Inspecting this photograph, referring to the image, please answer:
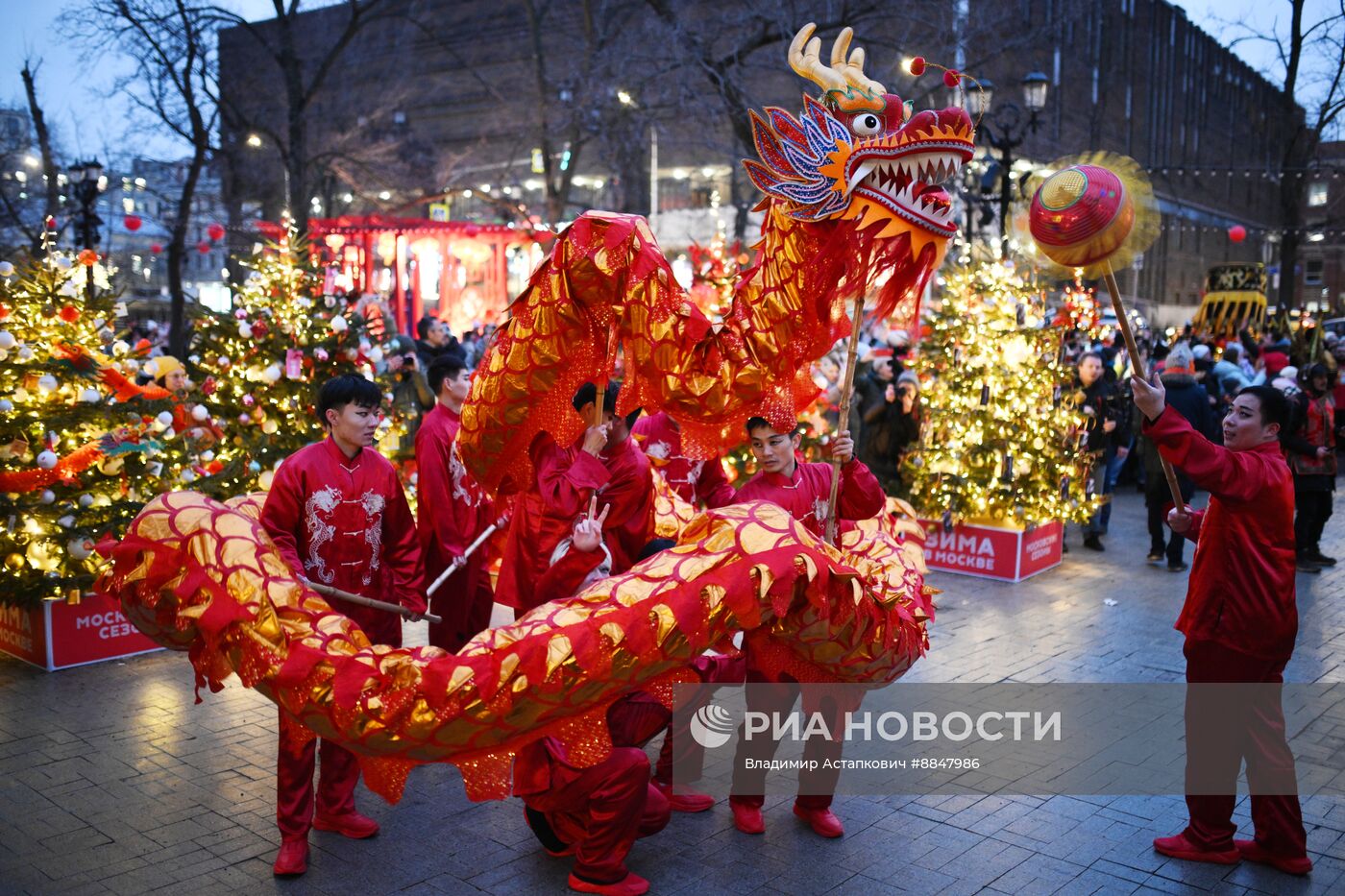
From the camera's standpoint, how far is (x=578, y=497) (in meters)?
4.38

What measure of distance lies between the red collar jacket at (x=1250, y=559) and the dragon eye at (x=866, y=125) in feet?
5.11

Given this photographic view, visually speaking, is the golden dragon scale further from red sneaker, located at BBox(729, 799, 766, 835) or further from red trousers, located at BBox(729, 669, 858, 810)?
red sneaker, located at BBox(729, 799, 766, 835)

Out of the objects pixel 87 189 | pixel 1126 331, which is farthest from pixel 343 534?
pixel 87 189

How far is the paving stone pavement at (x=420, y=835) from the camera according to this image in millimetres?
4066

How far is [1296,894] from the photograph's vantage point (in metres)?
3.97

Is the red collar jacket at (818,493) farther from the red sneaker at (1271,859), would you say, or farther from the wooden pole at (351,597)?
the red sneaker at (1271,859)

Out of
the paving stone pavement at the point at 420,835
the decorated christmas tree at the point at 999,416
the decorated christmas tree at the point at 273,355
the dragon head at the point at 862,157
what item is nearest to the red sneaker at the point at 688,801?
the paving stone pavement at the point at 420,835

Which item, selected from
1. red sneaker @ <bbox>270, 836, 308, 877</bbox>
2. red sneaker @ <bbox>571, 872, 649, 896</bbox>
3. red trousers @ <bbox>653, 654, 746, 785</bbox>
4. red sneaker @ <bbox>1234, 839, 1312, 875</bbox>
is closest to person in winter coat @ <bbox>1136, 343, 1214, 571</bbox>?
red sneaker @ <bbox>1234, 839, 1312, 875</bbox>

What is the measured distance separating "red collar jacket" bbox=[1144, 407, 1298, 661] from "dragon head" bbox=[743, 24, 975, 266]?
1.28m

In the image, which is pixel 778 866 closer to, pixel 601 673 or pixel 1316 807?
pixel 601 673

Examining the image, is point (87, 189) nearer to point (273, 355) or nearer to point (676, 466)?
point (273, 355)

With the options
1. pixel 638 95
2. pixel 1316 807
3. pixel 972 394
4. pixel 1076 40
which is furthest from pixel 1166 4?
pixel 1316 807

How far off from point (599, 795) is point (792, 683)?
100 centimetres

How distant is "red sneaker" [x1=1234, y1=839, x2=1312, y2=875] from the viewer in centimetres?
412
